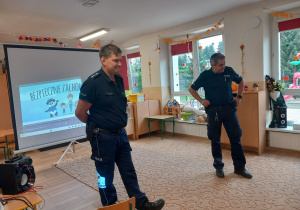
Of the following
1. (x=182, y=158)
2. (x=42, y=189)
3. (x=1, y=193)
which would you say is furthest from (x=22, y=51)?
(x=182, y=158)

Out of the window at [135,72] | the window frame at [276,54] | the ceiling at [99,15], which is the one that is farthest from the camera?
the window at [135,72]

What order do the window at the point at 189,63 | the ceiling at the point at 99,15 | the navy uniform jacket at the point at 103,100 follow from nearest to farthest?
the navy uniform jacket at the point at 103,100, the ceiling at the point at 99,15, the window at the point at 189,63

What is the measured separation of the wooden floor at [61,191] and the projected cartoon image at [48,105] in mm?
750

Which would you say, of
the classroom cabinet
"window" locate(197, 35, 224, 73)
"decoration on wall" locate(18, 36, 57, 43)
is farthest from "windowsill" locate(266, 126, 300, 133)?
"decoration on wall" locate(18, 36, 57, 43)

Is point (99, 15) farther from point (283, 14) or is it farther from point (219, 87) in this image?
point (283, 14)

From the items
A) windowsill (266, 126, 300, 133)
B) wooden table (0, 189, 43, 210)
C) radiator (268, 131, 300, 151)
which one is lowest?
radiator (268, 131, 300, 151)

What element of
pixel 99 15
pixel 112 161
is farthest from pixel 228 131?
pixel 99 15

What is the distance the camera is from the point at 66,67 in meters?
3.48

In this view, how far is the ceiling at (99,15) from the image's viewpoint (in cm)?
Result: 356

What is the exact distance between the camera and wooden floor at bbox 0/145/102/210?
2628 millimetres

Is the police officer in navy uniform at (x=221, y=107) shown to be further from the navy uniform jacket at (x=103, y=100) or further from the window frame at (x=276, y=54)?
the window frame at (x=276, y=54)

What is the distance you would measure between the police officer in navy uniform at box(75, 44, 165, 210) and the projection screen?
1412mm

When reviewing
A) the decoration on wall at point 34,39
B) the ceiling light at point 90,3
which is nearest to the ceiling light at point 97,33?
the decoration on wall at point 34,39

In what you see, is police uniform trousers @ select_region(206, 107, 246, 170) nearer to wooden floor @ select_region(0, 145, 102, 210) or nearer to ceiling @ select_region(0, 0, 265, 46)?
wooden floor @ select_region(0, 145, 102, 210)
